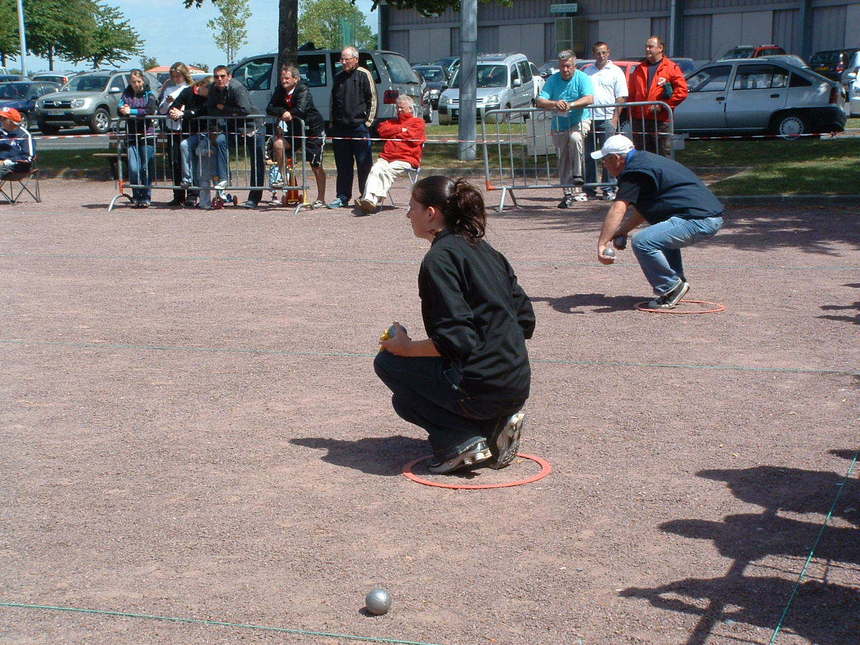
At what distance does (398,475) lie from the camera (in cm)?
543

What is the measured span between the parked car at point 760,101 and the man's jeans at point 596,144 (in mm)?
9465

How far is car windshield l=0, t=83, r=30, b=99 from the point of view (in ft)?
125

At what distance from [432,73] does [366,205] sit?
91.5ft

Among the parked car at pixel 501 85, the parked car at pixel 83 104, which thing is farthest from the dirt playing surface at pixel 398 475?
the parked car at pixel 83 104

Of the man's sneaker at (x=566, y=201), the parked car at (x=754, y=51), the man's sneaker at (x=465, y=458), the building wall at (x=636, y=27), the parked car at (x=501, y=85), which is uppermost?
the building wall at (x=636, y=27)

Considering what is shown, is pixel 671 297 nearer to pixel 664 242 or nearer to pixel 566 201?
pixel 664 242

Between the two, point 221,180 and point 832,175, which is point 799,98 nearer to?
point 832,175

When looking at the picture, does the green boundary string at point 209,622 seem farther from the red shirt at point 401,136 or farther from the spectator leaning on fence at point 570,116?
the red shirt at point 401,136

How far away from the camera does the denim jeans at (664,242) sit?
29.4 feet

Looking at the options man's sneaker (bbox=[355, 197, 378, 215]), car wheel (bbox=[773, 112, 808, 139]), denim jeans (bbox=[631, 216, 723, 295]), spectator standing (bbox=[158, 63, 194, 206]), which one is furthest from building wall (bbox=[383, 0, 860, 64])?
denim jeans (bbox=[631, 216, 723, 295])

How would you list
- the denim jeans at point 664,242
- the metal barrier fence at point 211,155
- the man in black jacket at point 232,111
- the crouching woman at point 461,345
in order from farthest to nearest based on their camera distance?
1. the metal barrier fence at point 211,155
2. the man in black jacket at point 232,111
3. the denim jeans at point 664,242
4. the crouching woman at point 461,345

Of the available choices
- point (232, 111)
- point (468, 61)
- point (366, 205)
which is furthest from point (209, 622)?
point (468, 61)

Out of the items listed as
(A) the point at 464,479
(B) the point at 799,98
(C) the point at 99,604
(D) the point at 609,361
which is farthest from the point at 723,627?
(B) the point at 799,98

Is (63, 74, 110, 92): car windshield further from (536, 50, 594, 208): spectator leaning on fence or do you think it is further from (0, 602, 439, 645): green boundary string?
(0, 602, 439, 645): green boundary string
